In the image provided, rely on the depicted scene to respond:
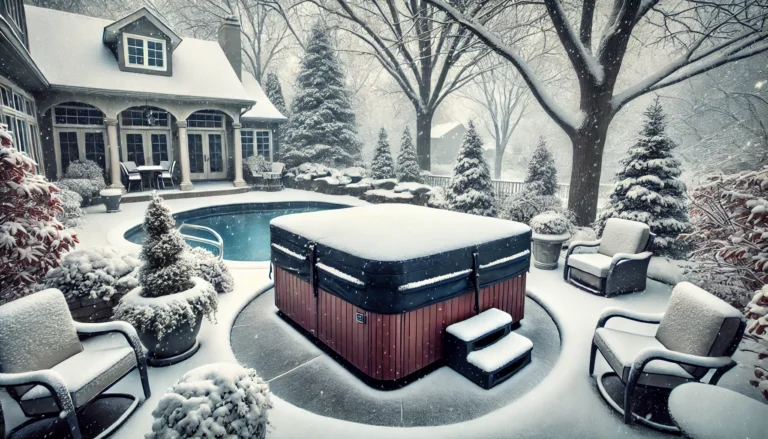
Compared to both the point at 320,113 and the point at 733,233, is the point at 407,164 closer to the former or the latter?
the point at 320,113

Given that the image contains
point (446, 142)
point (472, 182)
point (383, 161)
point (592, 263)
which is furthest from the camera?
point (446, 142)

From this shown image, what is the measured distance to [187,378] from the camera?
7.25 ft

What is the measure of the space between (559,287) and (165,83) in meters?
15.0

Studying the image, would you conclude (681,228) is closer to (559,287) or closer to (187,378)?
(559,287)

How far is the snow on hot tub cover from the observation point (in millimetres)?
3170

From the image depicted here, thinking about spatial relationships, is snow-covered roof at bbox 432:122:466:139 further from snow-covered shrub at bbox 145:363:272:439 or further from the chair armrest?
snow-covered shrub at bbox 145:363:272:439

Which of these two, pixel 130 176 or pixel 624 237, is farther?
pixel 130 176

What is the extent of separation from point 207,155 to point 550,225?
49.9 feet

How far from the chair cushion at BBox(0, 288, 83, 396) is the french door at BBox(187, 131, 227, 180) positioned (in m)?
15.1

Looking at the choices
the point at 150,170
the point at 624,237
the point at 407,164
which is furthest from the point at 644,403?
the point at 150,170

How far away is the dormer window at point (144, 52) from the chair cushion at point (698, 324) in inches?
670

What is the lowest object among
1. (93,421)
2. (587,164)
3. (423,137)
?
(93,421)

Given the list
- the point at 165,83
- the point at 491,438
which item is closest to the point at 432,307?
the point at 491,438

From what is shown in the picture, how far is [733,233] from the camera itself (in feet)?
12.9
